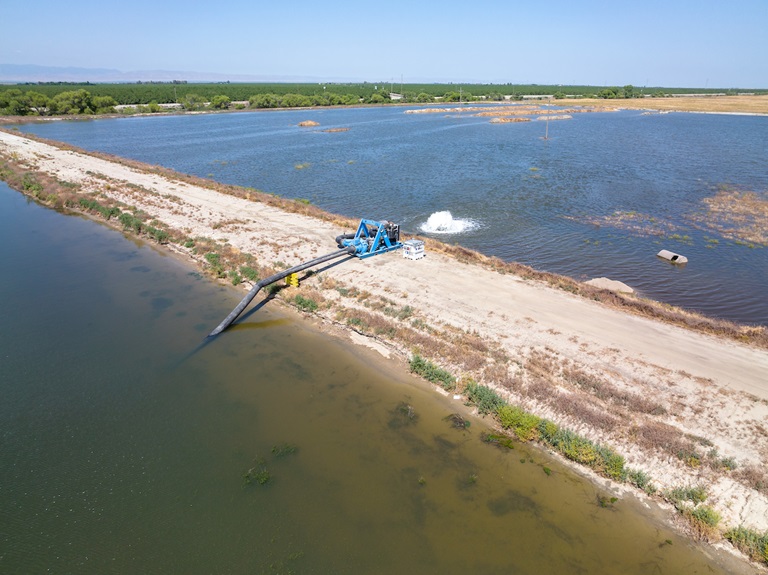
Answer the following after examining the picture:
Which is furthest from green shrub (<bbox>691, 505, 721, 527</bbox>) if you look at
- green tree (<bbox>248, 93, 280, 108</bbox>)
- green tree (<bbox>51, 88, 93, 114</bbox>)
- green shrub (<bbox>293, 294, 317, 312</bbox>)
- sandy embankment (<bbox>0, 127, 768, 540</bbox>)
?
green tree (<bbox>248, 93, 280, 108</bbox>)

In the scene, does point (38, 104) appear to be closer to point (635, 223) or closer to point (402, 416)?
point (635, 223)

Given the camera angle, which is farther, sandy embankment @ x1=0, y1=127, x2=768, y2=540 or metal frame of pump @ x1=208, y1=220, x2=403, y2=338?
metal frame of pump @ x1=208, y1=220, x2=403, y2=338

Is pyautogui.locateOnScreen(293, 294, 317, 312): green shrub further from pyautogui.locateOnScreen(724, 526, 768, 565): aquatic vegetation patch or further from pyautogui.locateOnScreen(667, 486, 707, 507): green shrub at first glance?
pyautogui.locateOnScreen(724, 526, 768, 565): aquatic vegetation patch

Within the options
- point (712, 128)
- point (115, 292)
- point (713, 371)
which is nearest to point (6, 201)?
point (115, 292)

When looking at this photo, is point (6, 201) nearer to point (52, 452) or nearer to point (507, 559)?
point (52, 452)

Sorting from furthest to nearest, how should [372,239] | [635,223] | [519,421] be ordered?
[635,223]
[372,239]
[519,421]

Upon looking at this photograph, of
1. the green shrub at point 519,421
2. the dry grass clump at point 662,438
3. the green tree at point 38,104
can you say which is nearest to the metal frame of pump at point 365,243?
the green shrub at point 519,421

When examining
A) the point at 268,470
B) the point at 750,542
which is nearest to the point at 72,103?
the point at 268,470
